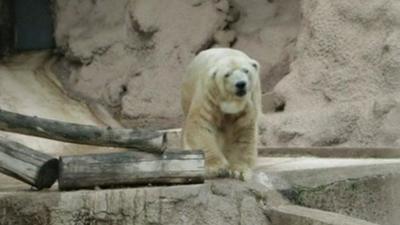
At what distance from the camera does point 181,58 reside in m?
9.94

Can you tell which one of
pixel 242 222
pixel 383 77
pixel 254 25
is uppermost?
pixel 254 25

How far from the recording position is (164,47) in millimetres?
10039

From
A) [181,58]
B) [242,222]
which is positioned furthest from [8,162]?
[181,58]

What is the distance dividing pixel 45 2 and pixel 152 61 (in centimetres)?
205

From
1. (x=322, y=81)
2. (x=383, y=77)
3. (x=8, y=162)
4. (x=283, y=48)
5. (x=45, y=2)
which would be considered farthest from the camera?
(x=45, y=2)

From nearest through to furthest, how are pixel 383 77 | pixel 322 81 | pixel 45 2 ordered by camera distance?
pixel 383 77, pixel 322 81, pixel 45 2

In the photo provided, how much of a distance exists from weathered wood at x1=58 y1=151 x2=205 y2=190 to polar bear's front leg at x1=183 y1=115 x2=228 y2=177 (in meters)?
0.31

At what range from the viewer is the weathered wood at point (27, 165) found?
4.50m

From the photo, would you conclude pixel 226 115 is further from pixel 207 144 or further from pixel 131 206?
pixel 131 206

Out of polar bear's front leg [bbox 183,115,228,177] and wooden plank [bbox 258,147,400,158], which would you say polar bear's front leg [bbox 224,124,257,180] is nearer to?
polar bear's front leg [bbox 183,115,228,177]

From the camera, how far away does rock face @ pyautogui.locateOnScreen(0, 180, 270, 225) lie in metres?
4.41

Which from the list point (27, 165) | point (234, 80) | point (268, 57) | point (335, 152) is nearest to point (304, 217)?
point (234, 80)

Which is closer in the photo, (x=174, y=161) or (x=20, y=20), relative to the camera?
(x=174, y=161)

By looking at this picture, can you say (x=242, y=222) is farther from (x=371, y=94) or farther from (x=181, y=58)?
(x=181, y=58)
